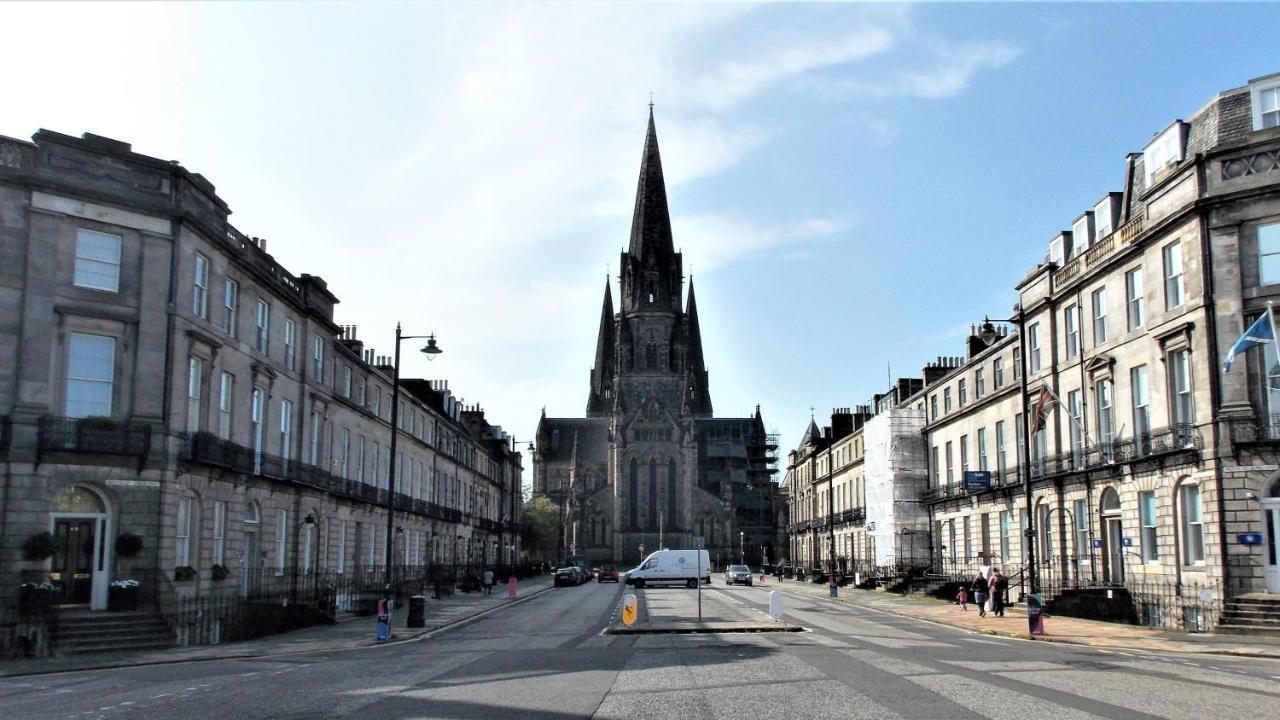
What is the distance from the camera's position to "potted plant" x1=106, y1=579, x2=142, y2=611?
84.2 ft

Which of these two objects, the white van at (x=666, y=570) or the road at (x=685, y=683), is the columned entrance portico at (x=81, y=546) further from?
the white van at (x=666, y=570)

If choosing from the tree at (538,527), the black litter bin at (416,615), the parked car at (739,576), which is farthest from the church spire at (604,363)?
the black litter bin at (416,615)

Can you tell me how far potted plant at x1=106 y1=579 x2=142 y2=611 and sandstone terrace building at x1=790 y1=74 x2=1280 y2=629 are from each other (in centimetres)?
2395

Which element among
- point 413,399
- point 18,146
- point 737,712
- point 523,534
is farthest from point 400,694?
point 523,534

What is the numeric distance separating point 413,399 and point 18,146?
31.2m

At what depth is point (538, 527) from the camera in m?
114

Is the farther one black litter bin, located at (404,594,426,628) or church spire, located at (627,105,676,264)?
church spire, located at (627,105,676,264)

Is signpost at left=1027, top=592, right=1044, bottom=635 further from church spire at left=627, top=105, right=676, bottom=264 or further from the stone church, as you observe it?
church spire at left=627, top=105, right=676, bottom=264

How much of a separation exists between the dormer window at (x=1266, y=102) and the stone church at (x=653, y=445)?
103 meters

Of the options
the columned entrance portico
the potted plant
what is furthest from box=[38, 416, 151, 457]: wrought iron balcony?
the potted plant

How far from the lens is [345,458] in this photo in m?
44.1

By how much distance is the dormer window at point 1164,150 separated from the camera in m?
31.3

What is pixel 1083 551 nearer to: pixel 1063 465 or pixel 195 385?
pixel 1063 465

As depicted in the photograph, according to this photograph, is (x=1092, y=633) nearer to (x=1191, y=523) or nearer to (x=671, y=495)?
(x=1191, y=523)
